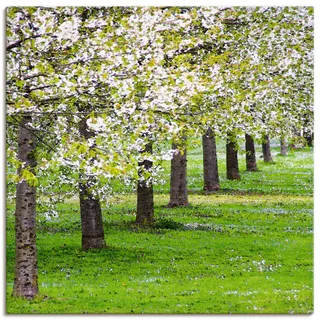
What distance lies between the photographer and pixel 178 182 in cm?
1579

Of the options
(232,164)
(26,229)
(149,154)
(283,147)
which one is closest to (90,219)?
(26,229)

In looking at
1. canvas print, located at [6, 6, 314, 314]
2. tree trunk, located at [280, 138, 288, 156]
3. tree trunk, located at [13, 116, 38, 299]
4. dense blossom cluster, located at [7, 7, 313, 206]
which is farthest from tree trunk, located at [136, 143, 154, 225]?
tree trunk, located at [13, 116, 38, 299]

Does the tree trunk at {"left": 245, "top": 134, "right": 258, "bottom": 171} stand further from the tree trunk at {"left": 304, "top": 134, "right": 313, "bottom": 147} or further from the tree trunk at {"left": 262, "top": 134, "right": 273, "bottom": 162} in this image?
the tree trunk at {"left": 304, "top": 134, "right": 313, "bottom": 147}

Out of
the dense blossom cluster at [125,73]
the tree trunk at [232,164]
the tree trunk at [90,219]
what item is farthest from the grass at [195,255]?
the dense blossom cluster at [125,73]

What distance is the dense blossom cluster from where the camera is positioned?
29.5ft

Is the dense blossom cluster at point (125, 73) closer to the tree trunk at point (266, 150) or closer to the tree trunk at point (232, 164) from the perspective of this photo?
the tree trunk at point (266, 150)

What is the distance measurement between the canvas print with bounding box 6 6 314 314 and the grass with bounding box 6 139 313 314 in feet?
0.12

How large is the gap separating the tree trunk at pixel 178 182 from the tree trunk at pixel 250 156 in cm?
156

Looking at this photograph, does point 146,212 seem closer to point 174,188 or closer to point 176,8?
point 174,188

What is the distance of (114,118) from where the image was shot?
940cm

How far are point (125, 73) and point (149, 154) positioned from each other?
46.7 inches

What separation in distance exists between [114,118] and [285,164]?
6488 millimetres

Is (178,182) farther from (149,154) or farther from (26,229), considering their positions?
(149,154)
